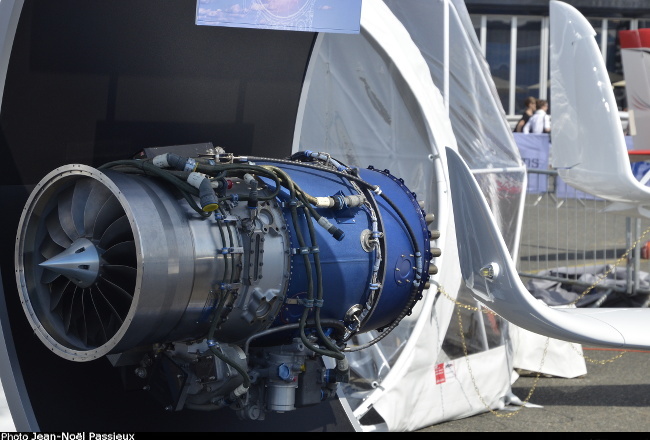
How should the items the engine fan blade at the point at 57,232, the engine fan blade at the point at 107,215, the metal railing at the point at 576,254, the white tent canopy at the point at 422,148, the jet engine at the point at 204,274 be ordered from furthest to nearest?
1. the metal railing at the point at 576,254
2. the white tent canopy at the point at 422,148
3. the engine fan blade at the point at 57,232
4. the engine fan blade at the point at 107,215
5. the jet engine at the point at 204,274

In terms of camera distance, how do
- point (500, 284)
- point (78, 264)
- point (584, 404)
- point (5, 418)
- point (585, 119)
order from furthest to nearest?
point (584, 404), point (585, 119), point (5, 418), point (500, 284), point (78, 264)

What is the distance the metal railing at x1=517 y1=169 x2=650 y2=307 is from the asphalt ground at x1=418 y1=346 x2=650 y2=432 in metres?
0.94

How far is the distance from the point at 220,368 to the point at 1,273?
1052mm

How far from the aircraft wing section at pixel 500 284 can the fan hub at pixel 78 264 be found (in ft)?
4.91

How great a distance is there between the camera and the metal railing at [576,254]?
8.22 m

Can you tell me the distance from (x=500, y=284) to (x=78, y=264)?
168cm

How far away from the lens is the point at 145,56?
4.19 meters

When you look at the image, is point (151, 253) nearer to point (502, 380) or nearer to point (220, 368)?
point (220, 368)

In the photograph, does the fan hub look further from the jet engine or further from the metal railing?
the metal railing

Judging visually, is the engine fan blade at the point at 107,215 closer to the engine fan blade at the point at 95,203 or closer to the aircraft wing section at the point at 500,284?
the engine fan blade at the point at 95,203

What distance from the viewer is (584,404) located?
6195 millimetres

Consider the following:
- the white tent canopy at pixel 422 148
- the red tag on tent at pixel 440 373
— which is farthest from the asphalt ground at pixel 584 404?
the red tag on tent at pixel 440 373

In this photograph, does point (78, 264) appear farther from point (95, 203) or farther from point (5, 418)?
point (5, 418)

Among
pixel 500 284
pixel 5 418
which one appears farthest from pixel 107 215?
pixel 500 284
